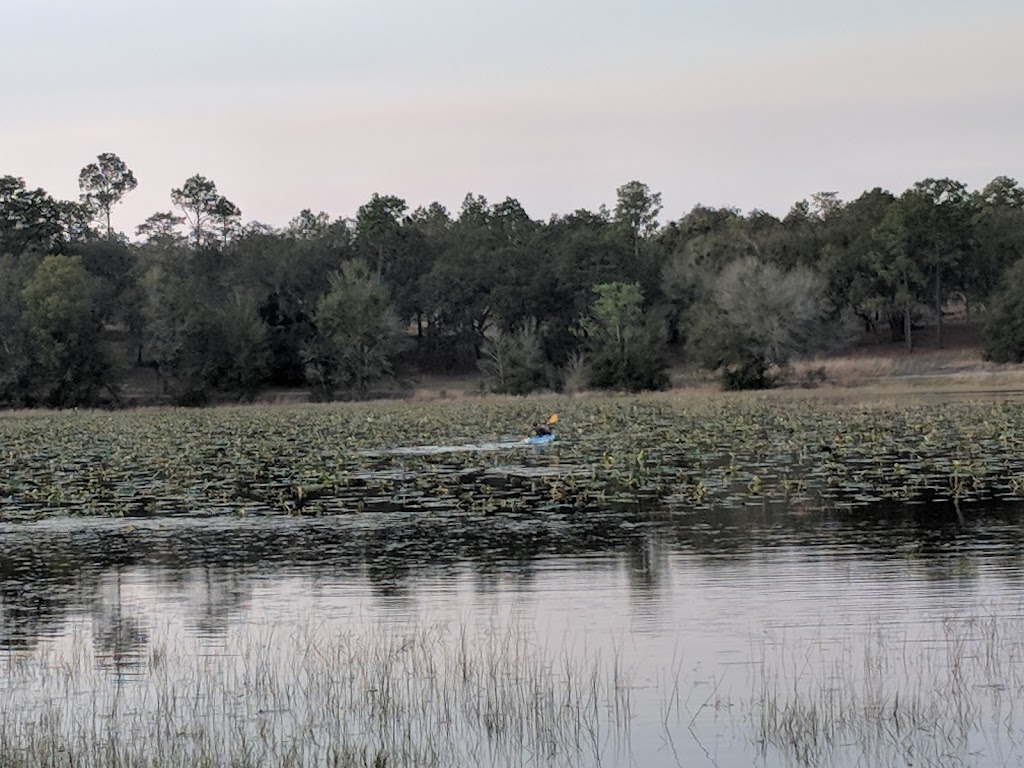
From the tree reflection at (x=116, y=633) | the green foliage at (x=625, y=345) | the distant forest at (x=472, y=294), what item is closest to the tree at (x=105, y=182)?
the distant forest at (x=472, y=294)

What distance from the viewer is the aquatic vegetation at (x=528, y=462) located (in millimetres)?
26375

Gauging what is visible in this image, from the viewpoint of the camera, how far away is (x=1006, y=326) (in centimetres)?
8288

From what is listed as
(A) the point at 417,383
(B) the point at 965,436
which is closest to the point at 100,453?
(B) the point at 965,436

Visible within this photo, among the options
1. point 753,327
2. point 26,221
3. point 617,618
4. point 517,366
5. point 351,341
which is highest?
point 26,221

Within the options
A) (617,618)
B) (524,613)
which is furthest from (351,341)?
(617,618)

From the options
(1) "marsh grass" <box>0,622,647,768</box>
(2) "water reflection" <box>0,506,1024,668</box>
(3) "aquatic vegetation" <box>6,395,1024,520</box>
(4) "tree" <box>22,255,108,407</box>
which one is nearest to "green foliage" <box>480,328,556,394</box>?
(4) "tree" <box>22,255,108,407</box>

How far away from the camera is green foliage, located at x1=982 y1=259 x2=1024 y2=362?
82.0 m

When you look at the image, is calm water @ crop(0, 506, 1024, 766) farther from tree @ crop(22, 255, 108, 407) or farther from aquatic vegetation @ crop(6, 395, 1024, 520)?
tree @ crop(22, 255, 108, 407)

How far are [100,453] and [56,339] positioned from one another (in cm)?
4320

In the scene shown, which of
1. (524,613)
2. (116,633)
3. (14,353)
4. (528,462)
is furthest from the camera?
(14,353)

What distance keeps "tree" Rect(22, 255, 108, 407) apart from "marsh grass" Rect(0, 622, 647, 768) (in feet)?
231

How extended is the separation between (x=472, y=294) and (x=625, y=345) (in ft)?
66.4

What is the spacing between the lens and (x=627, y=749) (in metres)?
10.3

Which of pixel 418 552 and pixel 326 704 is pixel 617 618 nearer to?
pixel 326 704
